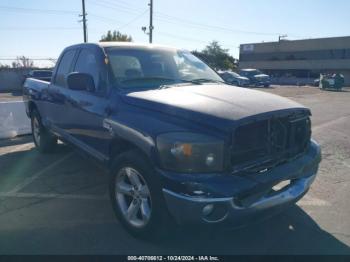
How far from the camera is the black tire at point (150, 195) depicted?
10.3 ft

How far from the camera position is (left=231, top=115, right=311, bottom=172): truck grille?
3096mm

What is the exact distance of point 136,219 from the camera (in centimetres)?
359

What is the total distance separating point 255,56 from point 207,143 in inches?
2754

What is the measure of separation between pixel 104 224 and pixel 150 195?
0.99m

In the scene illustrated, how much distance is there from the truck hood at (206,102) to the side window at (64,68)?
2.01 meters

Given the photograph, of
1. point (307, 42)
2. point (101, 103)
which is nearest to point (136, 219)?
point (101, 103)

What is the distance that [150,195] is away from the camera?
321cm

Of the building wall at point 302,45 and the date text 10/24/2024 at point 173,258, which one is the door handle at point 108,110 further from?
the building wall at point 302,45

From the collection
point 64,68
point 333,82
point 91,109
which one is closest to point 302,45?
point 333,82

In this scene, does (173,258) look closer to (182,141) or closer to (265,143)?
(182,141)

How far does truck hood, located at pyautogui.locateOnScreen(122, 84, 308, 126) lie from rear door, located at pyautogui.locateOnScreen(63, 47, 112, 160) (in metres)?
0.48

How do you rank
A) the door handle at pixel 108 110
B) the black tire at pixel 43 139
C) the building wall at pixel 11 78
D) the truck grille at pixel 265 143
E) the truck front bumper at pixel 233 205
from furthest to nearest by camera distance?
the building wall at pixel 11 78, the black tire at pixel 43 139, the door handle at pixel 108 110, the truck grille at pixel 265 143, the truck front bumper at pixel 233 205

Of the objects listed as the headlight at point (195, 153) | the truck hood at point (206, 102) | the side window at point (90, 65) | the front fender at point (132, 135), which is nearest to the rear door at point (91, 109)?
the side window at point (90, 65)

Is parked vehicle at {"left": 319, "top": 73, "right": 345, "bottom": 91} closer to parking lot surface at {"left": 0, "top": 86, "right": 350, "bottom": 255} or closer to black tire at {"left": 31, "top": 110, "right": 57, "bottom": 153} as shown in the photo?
parking lot surface at {"left": 0, "top": 86, "right": 350, "bottom": 255}
